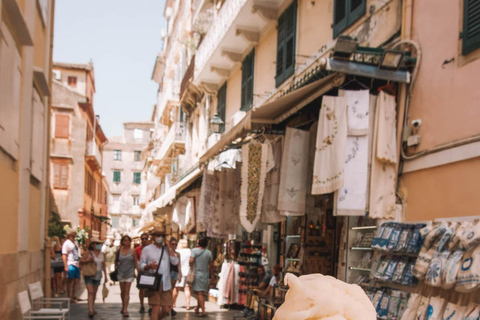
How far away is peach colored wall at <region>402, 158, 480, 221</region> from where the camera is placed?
5.68 meters

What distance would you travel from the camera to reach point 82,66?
140 ft

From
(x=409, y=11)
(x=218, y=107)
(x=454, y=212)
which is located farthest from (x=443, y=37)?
(x=218, y=107)

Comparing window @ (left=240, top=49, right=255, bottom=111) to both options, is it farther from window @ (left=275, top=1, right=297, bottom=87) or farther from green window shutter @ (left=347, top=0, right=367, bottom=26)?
green window shutter @ (left=347, top=0, right=367, bottom=26)

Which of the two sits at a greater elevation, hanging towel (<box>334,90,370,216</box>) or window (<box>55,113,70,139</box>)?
window (<box>55,113,70,139</box>)

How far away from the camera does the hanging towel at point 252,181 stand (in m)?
9.12

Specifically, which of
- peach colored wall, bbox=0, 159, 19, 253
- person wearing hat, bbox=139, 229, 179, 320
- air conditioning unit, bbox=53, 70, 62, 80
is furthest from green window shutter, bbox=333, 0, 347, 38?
air conditioning unit, bbox=53, 70, 62, 80

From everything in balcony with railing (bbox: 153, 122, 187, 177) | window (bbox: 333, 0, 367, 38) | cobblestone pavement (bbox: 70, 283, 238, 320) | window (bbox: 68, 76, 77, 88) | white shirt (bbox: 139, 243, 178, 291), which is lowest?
cobblestone pavement (bbox: 70, 283, 238, 320)

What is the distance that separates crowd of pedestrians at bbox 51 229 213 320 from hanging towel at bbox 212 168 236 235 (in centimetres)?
114

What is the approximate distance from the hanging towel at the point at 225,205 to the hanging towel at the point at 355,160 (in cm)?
523

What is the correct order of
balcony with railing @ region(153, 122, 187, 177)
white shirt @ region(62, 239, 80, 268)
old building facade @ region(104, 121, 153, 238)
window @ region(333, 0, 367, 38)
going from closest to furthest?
window @ region(333, 0, 367, 38)
white shirt @ region(62, 239, 80, 268)
balcony with railing @ region(153, 122, 187, 177)
old building facade @ region(104, 121, 153, 238)

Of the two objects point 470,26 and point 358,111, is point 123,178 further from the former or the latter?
point 470,26

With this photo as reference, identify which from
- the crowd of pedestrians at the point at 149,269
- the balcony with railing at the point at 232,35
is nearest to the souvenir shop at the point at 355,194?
the crowd of pedestrians at the point at 149,269

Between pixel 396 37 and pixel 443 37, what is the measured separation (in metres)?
1.13

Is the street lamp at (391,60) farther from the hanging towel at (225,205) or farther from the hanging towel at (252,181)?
the hanging towel at (225,205)
